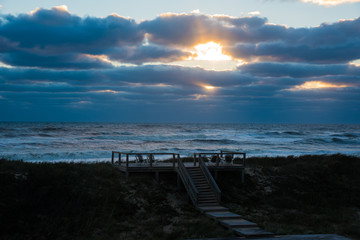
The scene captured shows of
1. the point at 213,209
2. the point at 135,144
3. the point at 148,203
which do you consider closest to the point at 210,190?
the point at 213,209

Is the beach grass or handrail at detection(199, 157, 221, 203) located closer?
the beach grass

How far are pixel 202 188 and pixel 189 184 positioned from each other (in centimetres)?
84

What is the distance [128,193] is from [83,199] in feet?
8.64

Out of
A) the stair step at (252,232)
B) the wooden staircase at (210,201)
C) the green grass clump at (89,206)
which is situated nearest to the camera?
the stair step at (252,232)

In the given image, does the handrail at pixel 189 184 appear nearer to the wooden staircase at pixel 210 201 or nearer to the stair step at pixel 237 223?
the wooden staircase at pixel 210 201

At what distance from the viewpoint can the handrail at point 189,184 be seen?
60.6 ft

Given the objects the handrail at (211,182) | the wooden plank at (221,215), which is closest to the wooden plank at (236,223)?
the wooden plank at (221,215)

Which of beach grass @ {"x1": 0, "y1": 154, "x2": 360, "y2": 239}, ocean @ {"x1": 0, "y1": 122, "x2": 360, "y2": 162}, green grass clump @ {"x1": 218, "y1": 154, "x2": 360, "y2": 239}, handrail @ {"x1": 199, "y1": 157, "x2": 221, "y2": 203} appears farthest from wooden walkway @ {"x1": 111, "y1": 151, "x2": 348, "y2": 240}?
ocean @ {"x1": 0, "y1": 122, "x2": 360, "y2": 162}

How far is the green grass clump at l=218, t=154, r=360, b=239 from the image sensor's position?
1697 cm

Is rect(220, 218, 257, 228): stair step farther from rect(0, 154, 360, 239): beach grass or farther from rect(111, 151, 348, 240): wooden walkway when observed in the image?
rect(0, 154, 360, 239): beach grass

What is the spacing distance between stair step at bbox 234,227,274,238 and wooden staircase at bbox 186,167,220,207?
14.9ft

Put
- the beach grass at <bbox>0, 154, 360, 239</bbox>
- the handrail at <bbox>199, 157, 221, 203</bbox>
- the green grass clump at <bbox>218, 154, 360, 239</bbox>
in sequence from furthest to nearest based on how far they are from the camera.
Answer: the handrail at <bbox>199, 157, 221, 203</bbox> → the green grass clump at <bbox>218, 154, 360, 239</bbox> → the beach grass at <bbox>0, 154, 360, 239</bbox>

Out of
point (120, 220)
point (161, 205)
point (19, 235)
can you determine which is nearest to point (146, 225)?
point (120, 220)

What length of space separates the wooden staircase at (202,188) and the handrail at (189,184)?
274 mm
